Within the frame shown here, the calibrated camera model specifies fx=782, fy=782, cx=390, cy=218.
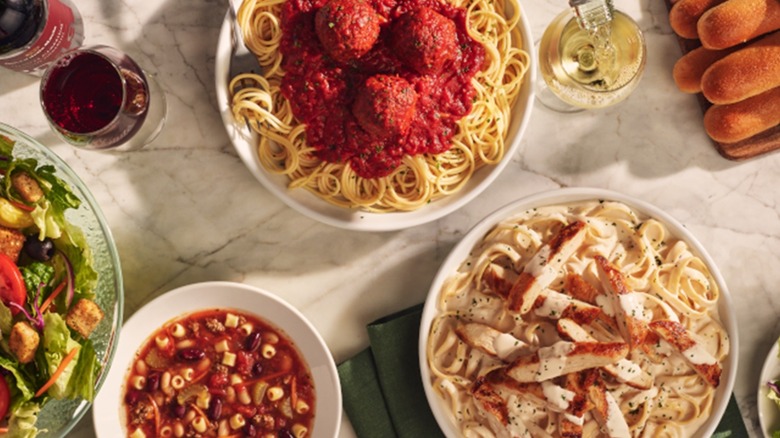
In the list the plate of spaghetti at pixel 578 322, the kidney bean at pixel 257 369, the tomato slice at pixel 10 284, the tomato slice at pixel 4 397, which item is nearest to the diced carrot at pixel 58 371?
the tomato slice at pixel 4 397

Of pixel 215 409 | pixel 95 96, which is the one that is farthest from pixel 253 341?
pixel 95 96

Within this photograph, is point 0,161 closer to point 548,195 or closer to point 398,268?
point 398,268

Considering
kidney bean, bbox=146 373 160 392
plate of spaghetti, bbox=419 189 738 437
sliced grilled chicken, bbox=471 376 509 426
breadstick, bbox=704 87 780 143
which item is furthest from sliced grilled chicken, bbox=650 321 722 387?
kidney bean, bbox=146 373 160 392

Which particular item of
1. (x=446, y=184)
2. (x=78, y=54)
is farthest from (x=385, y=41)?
(x=78, y=54)

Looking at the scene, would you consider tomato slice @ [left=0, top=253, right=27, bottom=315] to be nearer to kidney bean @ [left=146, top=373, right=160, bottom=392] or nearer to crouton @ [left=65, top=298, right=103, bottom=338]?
crouton @ [left=65, top=298, right=103, bottom=338]

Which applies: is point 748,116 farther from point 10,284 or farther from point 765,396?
point 10,284

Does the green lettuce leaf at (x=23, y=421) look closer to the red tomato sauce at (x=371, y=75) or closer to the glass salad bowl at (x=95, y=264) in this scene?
the glass salad bowl at (x=95, y=264)
